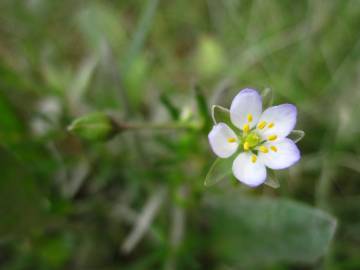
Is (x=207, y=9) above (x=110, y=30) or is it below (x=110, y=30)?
above

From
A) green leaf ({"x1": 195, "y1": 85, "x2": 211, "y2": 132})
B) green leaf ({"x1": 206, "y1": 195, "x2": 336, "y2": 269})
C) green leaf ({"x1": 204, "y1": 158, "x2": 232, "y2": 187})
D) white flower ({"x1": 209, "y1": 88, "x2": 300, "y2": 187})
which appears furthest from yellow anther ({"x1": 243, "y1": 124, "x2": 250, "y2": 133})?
green leaf ({"x1": 206, "y1": 195, "x2": 336, "y2": 269})

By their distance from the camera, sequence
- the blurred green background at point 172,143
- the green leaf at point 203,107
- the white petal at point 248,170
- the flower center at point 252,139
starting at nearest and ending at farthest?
the white petal at point 248,170 < the flower center at point 252,139 < the green leaf at point 203,107 < the blurred green background at point 172,143

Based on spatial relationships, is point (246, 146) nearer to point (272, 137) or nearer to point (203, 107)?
point (272, 137)

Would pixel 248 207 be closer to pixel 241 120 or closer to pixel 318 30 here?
pixel 241 120

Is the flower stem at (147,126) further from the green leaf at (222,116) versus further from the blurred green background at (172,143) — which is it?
the green leaf at (222,116)

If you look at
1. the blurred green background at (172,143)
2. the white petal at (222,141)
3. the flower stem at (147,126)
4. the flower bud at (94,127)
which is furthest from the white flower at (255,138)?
the flower bud at (94,127)

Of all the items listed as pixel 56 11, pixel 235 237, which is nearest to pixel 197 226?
pixel 235 237

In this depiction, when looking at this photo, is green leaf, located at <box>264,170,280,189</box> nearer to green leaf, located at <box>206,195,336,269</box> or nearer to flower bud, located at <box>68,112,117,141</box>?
green leaf, located at <box>206,195,336,269</box>
